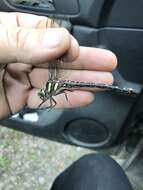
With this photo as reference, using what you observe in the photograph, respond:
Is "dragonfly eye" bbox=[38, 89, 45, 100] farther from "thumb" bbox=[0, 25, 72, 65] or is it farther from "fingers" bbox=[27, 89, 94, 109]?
"thumb" bbox=[0, 25, 72, 65]

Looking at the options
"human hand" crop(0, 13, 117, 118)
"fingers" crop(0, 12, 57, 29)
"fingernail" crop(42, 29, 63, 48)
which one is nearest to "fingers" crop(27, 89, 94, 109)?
"human hand" crop(0, 13, 117, 118)

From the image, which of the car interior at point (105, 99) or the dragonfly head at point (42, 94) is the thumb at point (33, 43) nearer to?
the dragonfly head at point (42, 94)

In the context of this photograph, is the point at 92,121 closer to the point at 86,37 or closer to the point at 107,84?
the point at 86,37

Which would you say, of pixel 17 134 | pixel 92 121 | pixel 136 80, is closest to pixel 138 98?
pixel 136 80

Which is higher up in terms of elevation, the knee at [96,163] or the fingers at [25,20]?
the fingers at [25,20]

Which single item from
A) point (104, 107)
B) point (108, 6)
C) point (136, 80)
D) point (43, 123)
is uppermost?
point (108, 6)

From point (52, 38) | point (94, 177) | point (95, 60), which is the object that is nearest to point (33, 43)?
point (52, 38)

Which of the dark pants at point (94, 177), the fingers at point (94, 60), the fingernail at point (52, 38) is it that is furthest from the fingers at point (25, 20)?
the dark pants at point (94, 177)
